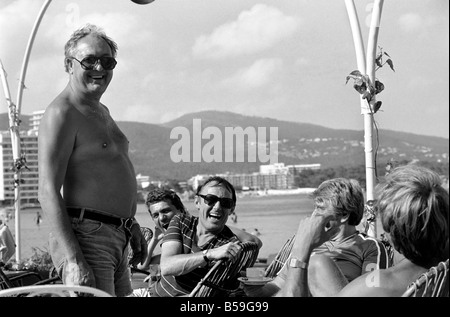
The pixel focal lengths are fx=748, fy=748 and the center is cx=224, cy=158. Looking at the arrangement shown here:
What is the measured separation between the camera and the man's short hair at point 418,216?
1.93m

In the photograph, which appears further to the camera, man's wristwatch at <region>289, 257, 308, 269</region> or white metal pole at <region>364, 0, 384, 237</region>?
white metal pole at <region>364, 0, 384, 237</region>

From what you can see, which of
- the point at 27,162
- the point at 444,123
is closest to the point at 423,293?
the point at 444,123

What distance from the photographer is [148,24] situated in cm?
385

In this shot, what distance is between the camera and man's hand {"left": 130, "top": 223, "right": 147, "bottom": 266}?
2.89m

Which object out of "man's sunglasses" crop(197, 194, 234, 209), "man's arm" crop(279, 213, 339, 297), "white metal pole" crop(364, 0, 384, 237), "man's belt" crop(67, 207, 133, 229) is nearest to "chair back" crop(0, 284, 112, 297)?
"man's belt" crop(67, 207, 133, 229)

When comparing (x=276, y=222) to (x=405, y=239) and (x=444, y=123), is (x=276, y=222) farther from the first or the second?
(x=405, y=239)

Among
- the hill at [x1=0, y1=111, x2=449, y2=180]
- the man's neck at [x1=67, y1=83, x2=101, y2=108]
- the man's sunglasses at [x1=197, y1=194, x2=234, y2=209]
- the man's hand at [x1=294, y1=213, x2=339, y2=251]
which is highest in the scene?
the man's neck at [x1=67, y1=83, x2=101, y2=108]

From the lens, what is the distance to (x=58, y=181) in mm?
2488

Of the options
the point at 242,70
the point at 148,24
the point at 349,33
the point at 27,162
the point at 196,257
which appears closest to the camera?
the point at 196,257

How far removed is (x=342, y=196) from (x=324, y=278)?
1.94 ft

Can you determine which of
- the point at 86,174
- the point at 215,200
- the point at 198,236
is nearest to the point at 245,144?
the point at 215,200

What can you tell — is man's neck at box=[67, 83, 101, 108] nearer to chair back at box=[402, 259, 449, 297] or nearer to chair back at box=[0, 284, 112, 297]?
chair back at box=[0, 284, 112, 297]

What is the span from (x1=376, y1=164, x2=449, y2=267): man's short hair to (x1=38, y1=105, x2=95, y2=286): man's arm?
1021 millimetres

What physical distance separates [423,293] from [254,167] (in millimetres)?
1404
